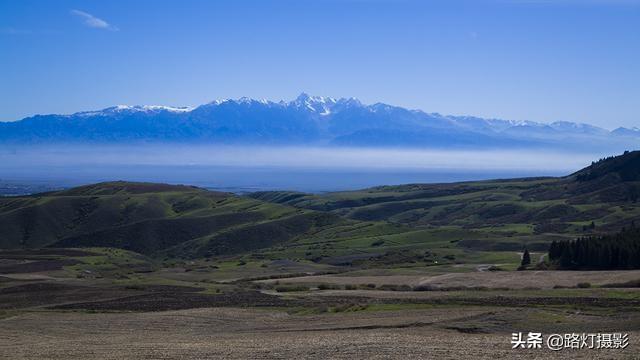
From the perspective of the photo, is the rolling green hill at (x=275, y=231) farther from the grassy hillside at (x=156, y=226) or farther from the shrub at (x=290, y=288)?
the shrub at (x=290, y=288)

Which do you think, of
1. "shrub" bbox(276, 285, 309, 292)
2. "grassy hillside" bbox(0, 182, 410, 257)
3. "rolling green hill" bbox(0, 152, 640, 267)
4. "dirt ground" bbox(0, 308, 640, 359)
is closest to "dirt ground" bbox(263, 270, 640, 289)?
"shrub" bbox(276, 285, 309, 292)

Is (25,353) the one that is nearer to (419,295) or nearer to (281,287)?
(419,295)

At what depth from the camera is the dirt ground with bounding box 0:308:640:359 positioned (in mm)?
31766

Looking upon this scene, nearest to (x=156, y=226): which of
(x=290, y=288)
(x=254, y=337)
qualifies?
(x=290, y=288)

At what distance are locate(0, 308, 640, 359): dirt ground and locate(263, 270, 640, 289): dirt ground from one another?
2461 cm

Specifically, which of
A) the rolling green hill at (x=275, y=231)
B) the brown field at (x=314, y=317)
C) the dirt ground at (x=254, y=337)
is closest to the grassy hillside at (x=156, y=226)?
the rolling green hill at (x=275, y=231)

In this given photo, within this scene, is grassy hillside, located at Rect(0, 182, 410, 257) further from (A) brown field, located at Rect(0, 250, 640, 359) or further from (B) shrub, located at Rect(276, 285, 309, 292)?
(A) brown field, located at Rect(0, 250, 640, 359)

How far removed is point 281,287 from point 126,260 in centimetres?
5818

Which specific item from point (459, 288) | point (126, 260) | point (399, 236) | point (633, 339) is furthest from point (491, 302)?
point (399, 236)

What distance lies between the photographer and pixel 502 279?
245ft

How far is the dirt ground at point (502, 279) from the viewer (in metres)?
69.9

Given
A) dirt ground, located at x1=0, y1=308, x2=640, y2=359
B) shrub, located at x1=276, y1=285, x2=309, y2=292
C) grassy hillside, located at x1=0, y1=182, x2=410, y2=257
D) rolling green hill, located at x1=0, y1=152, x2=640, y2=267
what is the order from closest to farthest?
dirt ground, located at x1=0, y1=308, x2=640, y2=359
shrub, located at x1=276, y1=285, x2=309, y2=292
rolling green hill, located at x1=0, y1=152, x2=640, y2=267
grassy hillside, located at x1=0, y1=182, x2=410, y2=257

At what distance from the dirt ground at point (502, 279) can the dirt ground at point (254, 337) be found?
24613mm

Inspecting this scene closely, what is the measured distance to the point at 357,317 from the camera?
4719 cm
